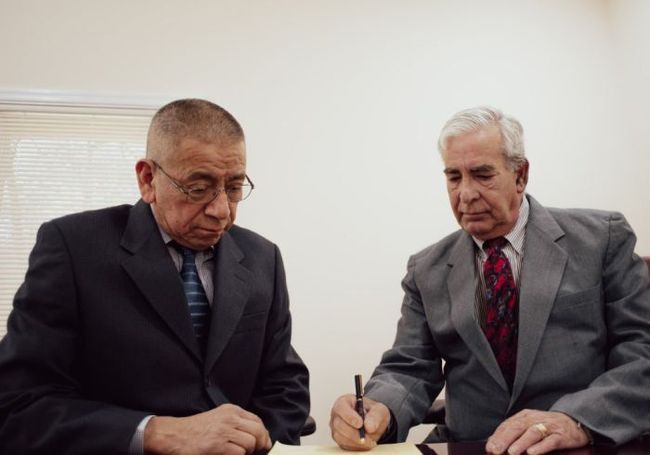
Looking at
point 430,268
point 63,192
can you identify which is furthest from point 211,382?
point 63,192

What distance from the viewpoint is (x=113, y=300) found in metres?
1.51

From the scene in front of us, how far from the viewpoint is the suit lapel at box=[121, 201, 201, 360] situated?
1510mm

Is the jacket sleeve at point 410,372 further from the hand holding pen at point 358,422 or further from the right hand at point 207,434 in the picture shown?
the right hand at point 207,434

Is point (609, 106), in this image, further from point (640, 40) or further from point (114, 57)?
point (114, 57)

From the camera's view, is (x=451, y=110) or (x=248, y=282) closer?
(x=248, y=282)

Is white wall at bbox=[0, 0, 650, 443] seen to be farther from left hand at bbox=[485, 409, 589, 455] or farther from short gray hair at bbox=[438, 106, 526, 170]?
left hand at bbox=[485, 409, 589, 455]

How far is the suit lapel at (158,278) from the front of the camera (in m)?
1.51

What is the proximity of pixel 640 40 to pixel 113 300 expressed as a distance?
313 cm

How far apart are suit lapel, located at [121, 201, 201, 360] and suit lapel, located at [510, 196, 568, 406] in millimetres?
903

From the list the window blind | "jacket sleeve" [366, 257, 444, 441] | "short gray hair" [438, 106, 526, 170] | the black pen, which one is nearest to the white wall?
the window blind

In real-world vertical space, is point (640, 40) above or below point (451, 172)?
above

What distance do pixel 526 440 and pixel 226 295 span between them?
2.77 feet

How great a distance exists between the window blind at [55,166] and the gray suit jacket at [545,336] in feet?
6.67

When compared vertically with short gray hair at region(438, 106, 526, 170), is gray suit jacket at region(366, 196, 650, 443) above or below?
below
